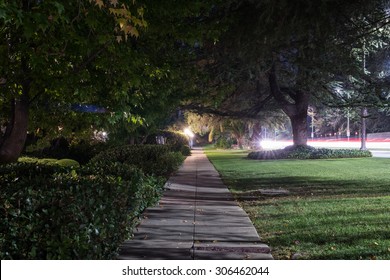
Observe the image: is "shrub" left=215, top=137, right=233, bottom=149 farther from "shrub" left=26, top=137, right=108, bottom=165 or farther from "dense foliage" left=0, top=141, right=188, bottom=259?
"dense foliage" left=0, top=141, right=188, bottom=259

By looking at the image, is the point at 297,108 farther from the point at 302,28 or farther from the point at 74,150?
the point at 302,28

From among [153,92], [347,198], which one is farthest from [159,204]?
[347,198]

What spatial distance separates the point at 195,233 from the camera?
6895mm

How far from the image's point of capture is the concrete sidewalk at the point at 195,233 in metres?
5.69

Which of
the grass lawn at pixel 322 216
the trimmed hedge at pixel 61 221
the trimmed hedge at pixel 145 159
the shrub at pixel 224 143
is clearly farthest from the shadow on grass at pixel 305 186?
the shrub at pixel 224 143

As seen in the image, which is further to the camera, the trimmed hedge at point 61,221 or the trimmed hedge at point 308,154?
the trimmed hedge at point 308,154

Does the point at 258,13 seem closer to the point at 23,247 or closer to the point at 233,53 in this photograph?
the point at 233,53

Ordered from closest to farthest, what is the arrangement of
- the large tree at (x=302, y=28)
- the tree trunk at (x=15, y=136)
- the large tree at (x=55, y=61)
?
the large tree at (x=55, y=61) < the tree trunk at (x=15, y=136) < the large tree at (x=302, y=28)

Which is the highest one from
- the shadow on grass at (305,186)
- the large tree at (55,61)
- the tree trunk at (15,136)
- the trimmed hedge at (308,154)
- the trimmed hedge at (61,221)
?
the large tree at (55,61)

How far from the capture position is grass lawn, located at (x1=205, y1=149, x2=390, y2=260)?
588 centimetres

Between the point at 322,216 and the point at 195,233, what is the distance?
2844mm

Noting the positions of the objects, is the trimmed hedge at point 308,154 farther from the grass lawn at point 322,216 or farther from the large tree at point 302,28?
the large tree at point 302,28

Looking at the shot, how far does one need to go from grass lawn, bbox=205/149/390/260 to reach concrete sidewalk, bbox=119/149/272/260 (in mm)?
305

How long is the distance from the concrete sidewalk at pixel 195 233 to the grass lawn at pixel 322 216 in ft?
1.00
